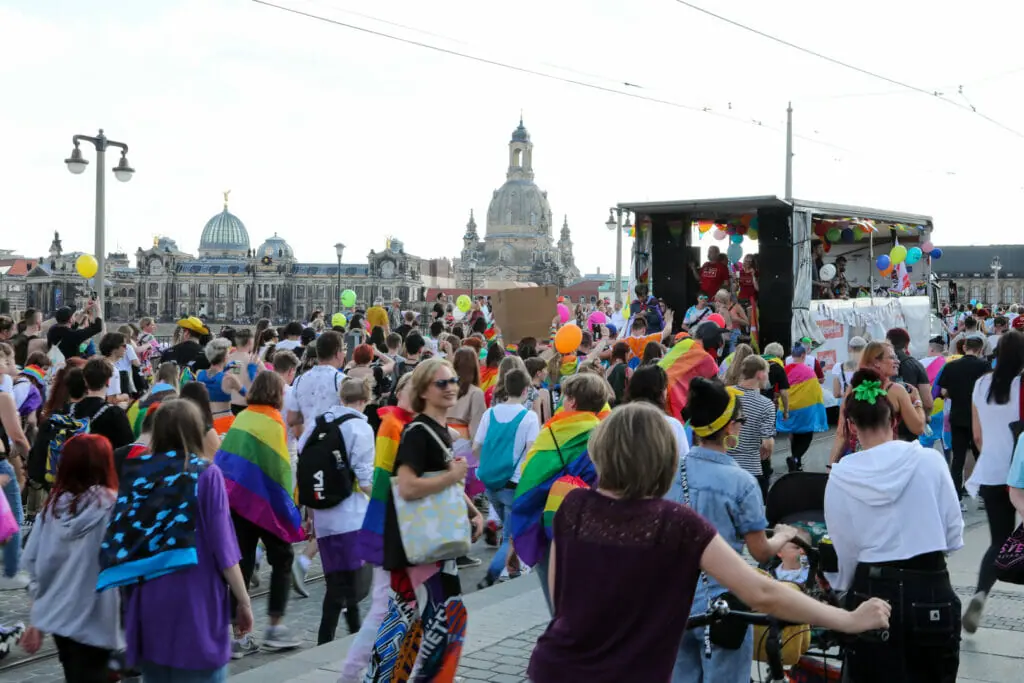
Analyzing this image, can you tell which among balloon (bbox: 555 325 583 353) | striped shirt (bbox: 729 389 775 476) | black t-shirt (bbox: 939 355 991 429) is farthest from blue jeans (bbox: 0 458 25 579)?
black t-shirt (bbox: 939 355 991 429)

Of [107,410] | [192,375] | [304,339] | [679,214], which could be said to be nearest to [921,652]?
[107,410]

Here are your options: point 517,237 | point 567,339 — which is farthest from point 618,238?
point 517,237

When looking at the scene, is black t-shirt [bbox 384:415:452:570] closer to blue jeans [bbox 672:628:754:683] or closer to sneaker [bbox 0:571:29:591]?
blue jeans [bbox 672:628:754:683]

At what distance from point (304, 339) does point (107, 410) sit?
6.94m

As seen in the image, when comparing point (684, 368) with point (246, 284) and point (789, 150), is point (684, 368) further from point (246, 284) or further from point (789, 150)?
point (246, 284)

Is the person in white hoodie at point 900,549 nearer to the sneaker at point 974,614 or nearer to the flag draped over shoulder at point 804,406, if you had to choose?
the sneaker at point 974,614

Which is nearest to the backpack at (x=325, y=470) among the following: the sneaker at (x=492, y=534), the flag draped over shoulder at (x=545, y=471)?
the flag draped over shoulder at (x=545, y=471)

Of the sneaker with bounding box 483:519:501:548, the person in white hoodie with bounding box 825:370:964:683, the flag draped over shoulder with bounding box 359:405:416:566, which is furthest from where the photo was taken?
the sneaker with bounding box 483:519:501:548

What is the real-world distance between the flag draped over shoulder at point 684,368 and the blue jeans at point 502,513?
1.66 meters

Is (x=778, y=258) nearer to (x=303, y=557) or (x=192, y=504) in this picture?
(x=303, y=557)

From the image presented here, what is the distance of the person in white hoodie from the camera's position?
3.96 metres

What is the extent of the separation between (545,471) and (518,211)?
15985 cm

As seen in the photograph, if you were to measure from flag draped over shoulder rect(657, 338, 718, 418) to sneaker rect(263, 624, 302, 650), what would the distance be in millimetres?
3455

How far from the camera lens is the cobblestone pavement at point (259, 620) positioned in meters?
6.24
